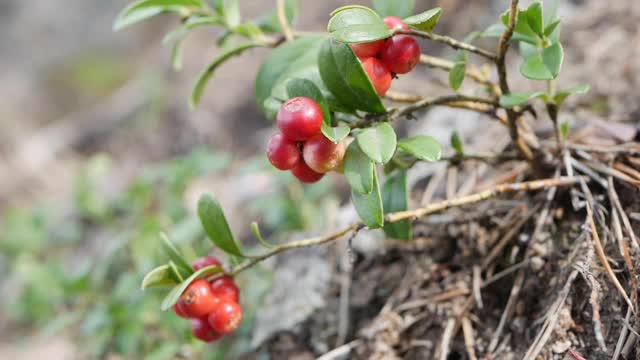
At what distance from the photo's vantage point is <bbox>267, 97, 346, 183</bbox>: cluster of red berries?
127cm

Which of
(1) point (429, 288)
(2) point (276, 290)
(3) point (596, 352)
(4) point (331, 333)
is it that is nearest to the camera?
(3) point (596, 352)

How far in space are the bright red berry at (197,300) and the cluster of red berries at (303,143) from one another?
38cm

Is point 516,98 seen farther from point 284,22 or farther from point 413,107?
point 284,22

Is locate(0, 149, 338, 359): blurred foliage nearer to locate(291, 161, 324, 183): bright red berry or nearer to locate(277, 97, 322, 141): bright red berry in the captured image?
locate(291, 161, 324, 183): bright red berry

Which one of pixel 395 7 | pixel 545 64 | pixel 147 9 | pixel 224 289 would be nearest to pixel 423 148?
pixel 545 64

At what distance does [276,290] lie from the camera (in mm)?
2205

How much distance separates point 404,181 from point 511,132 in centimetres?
29

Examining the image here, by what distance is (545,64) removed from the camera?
146cm

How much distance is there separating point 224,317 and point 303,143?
48 cm

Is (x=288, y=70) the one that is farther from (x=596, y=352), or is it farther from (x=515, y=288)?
(x=596, y=352)

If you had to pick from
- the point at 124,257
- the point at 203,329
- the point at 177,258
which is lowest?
the point at 124,257

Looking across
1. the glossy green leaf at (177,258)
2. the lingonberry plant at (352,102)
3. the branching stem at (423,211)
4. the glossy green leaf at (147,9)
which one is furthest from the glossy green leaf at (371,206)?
the glossy green leaf at (147,9)

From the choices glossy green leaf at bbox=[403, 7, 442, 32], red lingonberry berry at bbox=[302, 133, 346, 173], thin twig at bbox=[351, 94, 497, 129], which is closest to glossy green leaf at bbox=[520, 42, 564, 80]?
thin twig at bbox=[351, 94, 497, 129]

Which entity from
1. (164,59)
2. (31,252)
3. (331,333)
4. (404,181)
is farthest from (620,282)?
(164,59)
